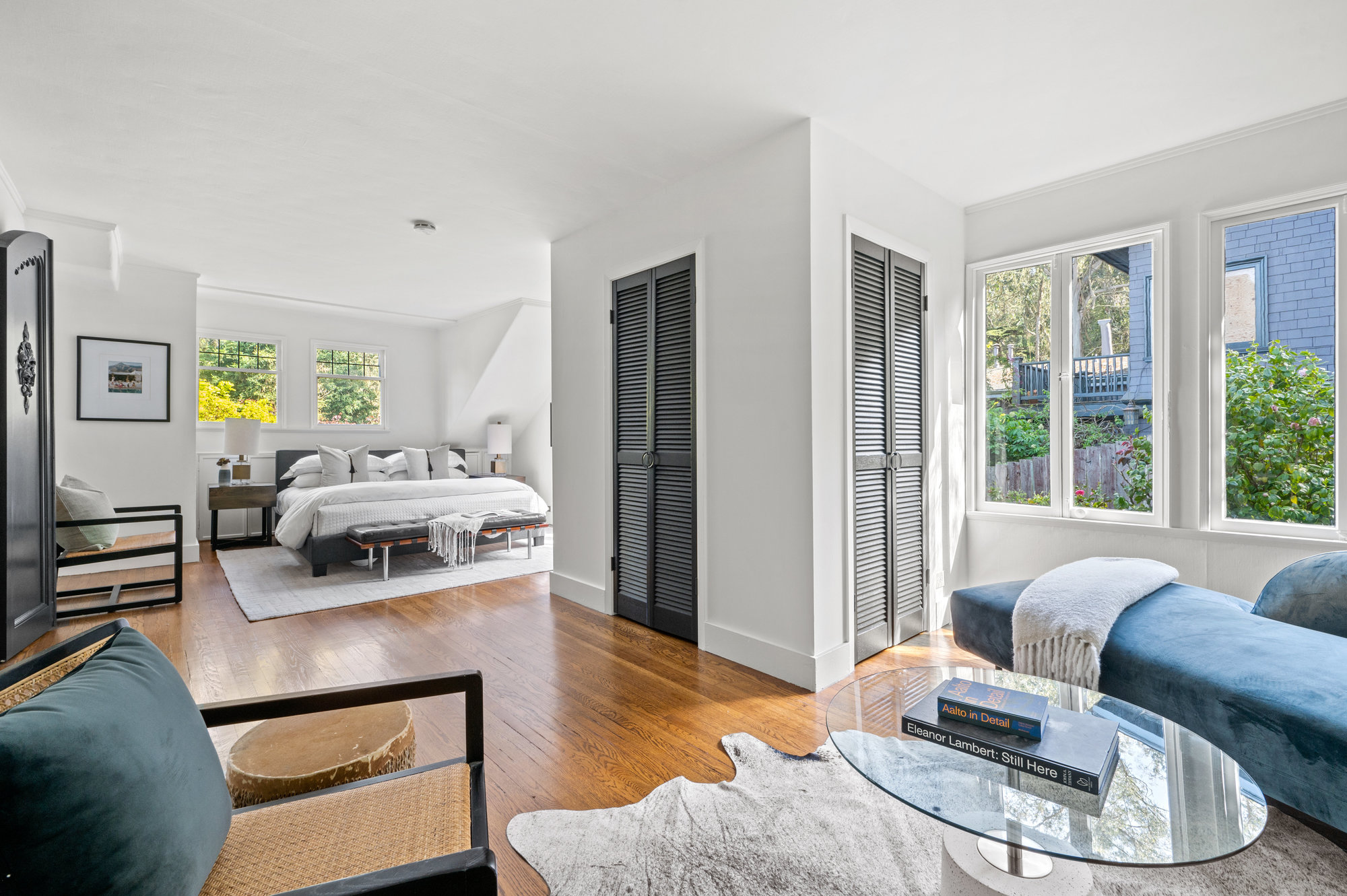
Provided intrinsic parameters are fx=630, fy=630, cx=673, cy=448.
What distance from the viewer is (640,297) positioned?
145 inches

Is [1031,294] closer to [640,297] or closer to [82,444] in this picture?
[640,297]

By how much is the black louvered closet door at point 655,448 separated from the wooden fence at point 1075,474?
1910 mm

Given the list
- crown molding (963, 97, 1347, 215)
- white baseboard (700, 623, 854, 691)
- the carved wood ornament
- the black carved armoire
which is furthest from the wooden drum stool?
crown molding (963, 97, 1347, 215)

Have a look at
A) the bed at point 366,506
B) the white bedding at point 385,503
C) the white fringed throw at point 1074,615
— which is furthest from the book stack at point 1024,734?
the white bedding at point 385,503

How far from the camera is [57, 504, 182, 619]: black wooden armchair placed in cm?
380

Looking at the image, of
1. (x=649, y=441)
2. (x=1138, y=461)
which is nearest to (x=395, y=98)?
(x=649, y=441)

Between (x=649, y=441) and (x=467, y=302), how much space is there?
399cm

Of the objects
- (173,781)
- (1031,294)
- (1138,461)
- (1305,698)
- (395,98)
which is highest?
(395,98)

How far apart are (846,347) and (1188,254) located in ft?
5.81

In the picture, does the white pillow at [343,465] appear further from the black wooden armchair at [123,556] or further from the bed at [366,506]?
the black wooden armchair at [123,556]

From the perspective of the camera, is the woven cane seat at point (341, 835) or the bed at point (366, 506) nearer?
the woven cane seat at point (341, 835)

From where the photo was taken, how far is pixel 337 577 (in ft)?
16.3

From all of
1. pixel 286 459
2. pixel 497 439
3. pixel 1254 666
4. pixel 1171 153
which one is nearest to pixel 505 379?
pixel 497 439

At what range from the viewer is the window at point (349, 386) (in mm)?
7227
